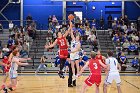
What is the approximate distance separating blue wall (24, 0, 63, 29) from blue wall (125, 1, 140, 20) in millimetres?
7404

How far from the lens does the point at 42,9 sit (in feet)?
122

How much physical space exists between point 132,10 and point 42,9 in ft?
33.2

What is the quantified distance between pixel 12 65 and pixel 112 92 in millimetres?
4451

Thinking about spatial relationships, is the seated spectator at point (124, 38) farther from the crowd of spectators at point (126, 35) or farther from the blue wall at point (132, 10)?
the blue wall at point (132, 10)

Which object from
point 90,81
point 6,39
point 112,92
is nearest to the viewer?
point 90,81

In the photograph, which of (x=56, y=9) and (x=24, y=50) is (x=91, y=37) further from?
(x=56, y=9)

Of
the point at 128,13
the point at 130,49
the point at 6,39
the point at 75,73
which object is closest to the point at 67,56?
the point at 75,73

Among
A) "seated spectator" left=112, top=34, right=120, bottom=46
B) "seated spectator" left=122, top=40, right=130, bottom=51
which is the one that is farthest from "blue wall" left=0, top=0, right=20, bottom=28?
"seated spectator" left=122, top=40, right=130, bottom=51

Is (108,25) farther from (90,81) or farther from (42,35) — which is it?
(90,81)

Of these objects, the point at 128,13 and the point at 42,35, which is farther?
the point at 128,13

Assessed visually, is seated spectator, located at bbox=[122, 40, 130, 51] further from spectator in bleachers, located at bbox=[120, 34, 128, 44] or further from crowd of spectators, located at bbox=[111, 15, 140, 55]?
spectator in bleachers, located at bbox=[120, 34, 128, 44]

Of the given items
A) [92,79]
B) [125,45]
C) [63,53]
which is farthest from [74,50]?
[125,45]

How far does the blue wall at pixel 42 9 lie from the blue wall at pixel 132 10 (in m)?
7.40

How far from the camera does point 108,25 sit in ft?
116
